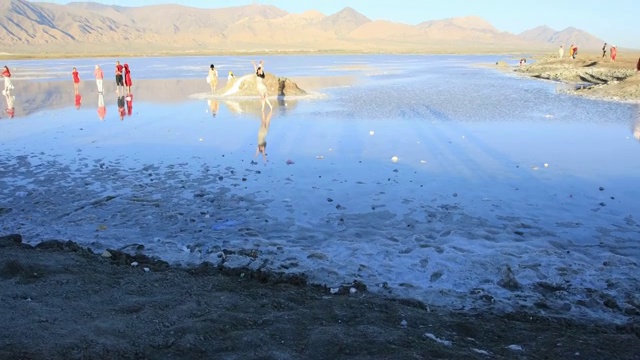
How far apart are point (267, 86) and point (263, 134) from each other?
1222 cm

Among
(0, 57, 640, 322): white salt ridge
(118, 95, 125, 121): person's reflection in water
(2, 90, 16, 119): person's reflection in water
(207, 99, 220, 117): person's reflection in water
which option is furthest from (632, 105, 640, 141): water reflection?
(2, 90, 16, 119): person's reflection in water

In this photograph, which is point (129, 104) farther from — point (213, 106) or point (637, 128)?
point (637, 128)

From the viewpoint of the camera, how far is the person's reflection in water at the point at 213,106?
71.0ft

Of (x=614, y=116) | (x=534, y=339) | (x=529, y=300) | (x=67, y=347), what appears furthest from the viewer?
(x=614, y=116)

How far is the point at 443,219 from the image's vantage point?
8531mm

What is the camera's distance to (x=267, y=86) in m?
28.0

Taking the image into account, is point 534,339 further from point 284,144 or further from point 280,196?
point 284,144

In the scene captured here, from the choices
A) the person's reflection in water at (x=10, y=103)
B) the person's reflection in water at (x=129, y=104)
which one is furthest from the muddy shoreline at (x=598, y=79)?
the person's reflection in water at (x=10, y=103)

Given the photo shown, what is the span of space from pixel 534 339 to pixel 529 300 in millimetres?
1033

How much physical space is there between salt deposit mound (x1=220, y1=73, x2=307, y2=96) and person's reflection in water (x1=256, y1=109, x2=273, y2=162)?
6469mm

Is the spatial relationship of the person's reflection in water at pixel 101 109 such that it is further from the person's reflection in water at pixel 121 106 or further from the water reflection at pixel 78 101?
the water reflection at pixel 78 101

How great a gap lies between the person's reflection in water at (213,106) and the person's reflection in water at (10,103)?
738 cm

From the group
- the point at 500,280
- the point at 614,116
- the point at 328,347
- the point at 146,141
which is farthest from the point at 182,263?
the point at 614,116

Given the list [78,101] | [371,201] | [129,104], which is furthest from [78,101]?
[371,201]
